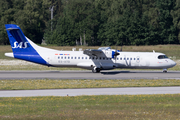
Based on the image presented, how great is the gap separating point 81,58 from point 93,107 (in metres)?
20.3

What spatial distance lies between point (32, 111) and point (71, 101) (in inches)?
127

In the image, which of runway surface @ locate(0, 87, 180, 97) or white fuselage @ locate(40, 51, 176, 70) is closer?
runway surface @ locate(0, 87, 180, 97)

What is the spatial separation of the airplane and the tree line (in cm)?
4989

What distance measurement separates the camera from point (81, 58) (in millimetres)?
34969

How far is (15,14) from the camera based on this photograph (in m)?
97.8

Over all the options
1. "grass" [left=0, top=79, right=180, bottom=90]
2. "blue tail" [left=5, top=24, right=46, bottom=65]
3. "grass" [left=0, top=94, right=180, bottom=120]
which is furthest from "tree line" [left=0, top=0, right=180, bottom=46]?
"grass" [left=0, top=94, right=180, bottom=120]

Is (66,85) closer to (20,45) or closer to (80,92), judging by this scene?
(80,92)

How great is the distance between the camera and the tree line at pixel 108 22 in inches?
3442

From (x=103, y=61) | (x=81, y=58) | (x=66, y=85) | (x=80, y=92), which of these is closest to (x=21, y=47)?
(x=81, y=58)

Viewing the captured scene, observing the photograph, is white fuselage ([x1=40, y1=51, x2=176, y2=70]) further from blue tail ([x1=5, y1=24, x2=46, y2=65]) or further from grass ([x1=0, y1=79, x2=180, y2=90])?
grass ([x1=0, y1=79, x2=180, y2=90])

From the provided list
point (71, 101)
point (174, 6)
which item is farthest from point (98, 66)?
point (174, 6)

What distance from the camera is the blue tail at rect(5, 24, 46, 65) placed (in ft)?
115

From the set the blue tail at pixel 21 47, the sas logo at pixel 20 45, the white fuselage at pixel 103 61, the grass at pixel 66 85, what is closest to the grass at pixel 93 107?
the grass at pixel 66 85

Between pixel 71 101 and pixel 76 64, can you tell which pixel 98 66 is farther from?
pixel 71 101
